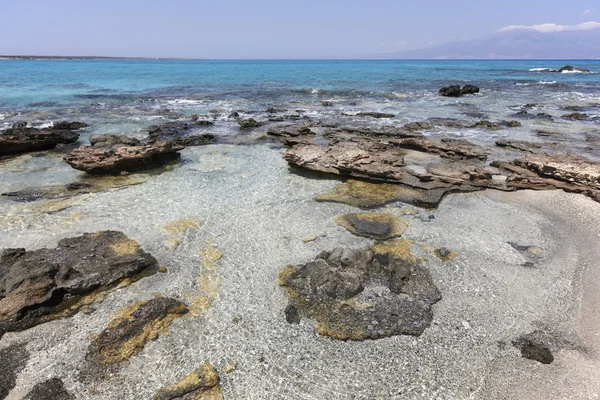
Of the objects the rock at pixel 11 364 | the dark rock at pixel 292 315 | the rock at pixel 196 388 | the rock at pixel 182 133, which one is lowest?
the rock at pixel 196 388

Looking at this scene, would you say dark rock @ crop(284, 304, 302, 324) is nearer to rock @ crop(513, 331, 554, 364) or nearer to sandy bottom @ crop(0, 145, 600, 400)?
sandy bottom @ crop(0, 145, 600, 400)

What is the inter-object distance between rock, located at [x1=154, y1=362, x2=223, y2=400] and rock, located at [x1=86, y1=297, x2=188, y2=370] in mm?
964

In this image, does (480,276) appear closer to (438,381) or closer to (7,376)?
(438,381)

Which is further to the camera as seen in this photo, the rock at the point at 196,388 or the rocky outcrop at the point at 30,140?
the rocky outcrop at the point at 30,140

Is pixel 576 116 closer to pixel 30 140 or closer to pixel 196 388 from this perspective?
pixel 196 388

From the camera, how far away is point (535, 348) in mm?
5473

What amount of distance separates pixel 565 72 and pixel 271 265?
322ft

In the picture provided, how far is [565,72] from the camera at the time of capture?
259ft

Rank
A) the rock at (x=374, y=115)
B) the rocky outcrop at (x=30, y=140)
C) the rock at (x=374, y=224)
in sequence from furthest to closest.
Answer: the rock at (x=374, y=115)
the rocky outcrop at (x=30, y=140)
the rock at (x=374, y=224)

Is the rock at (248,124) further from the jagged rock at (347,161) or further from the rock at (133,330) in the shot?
the rock at (133,330)

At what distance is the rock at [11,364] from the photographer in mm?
4766

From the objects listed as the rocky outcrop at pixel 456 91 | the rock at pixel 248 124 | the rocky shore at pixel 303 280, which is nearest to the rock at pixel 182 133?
the rock at pixel 248 124

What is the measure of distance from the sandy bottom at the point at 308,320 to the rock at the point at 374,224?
0.31m

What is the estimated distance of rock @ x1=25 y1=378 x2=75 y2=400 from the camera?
4.63 metres
